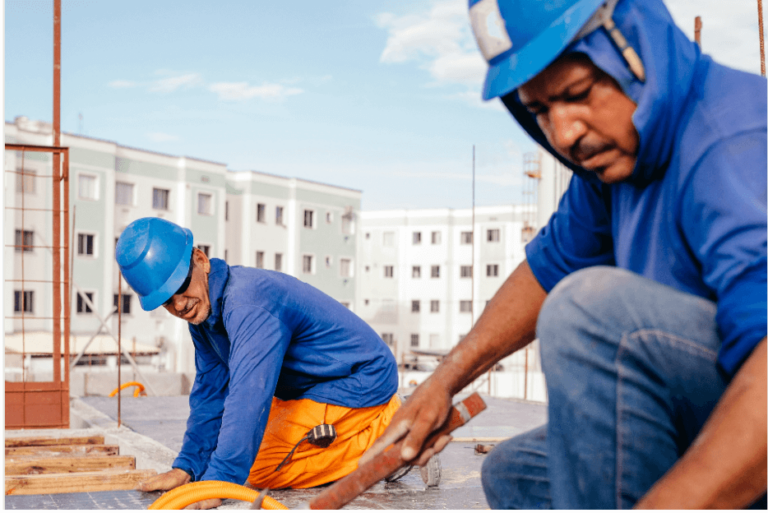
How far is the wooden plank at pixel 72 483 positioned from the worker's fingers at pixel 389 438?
283 centimetres

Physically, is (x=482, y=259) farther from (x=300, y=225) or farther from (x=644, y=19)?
(x=644, y=19)

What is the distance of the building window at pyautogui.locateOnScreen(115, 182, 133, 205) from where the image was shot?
3209 centimetres

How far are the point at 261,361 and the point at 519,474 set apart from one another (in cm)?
184

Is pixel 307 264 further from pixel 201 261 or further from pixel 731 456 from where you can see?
pixel 731 456

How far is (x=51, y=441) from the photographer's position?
566cm

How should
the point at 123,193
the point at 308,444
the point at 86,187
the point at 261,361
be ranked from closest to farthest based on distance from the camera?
the point at 261,361 → the point at 308,444 → the point at 86,187 → the point at 123,193

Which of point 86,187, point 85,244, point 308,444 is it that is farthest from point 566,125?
point 86,187

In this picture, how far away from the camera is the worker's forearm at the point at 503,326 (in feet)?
5.14

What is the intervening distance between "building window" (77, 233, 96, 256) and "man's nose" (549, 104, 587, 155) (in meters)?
31.7

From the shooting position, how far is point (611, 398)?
3.38 ft

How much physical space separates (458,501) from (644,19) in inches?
111

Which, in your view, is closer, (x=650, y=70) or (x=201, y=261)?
(x=650, y=70)

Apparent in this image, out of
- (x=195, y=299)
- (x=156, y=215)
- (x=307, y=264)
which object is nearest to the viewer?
(x=195, y=299)

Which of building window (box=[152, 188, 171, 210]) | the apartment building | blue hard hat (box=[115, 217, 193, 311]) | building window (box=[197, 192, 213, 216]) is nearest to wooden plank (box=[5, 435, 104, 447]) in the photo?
blue hard hat (box=[115, 217, 193, 311])
